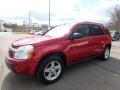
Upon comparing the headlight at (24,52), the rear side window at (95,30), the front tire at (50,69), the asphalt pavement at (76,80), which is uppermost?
the rear side window at (95,30)

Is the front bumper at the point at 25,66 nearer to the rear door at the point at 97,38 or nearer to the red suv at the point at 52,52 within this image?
the red suv at the point at 52,52

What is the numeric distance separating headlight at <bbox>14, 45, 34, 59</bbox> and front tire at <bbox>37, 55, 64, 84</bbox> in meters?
0.43

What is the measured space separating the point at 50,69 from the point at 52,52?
→ 50cm

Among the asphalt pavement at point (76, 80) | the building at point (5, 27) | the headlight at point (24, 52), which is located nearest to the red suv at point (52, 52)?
the headlight at point (24, 52)

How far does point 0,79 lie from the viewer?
4730mm

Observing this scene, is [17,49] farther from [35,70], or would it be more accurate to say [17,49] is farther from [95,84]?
[95,84]

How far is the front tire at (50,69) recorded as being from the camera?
4.30m

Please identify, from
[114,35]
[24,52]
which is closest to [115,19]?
[114,35]

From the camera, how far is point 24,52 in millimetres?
4141

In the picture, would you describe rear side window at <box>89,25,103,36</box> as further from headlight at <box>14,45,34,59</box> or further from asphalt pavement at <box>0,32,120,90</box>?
headlight at <box>14,45,34,59</box>

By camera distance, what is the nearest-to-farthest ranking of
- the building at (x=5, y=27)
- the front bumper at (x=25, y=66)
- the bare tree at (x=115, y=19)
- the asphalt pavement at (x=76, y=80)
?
1. the front bumper at (x=25, y=66)
2. the asphalt pavement at (x=76, y=80)
3. the bare tree at (x=115, y=19)
4. the building at (x=5, y=27)

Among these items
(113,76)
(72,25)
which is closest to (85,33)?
(72,25)

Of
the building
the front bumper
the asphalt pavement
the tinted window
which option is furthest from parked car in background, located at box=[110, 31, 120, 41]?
the building

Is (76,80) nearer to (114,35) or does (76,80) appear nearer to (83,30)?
(83,30)
